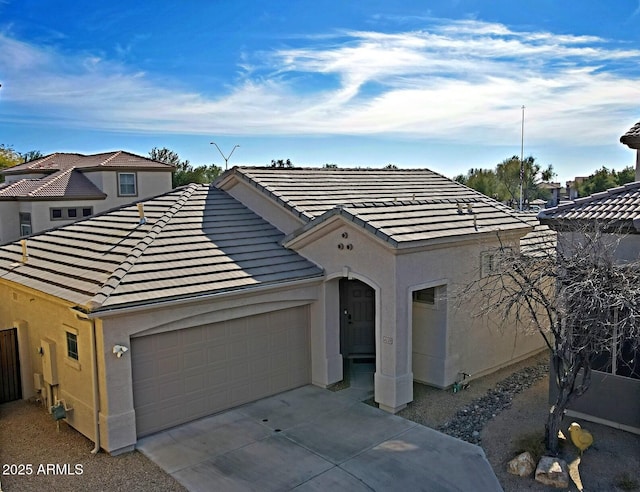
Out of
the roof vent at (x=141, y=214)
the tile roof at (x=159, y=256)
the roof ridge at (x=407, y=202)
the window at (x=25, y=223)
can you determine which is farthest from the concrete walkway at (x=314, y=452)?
the window at (x=25, y=223)

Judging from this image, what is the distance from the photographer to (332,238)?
40.7 ft

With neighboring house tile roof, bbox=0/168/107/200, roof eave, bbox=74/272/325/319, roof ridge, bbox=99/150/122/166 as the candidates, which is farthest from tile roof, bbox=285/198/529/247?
roof ridge, bbox=99/150/122/166

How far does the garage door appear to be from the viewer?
401 inches

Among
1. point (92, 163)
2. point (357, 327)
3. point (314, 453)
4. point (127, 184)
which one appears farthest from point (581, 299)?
point (92, 163)

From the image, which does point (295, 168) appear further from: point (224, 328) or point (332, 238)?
point (224, 328)

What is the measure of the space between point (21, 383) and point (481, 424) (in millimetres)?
10288

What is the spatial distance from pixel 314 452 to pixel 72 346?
508cm

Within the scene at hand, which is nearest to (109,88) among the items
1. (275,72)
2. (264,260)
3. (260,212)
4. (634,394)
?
(275,72)

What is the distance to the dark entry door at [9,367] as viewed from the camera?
12.2 m

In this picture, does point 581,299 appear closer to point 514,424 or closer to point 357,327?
point 514,424

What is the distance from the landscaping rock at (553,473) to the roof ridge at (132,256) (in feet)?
25.5

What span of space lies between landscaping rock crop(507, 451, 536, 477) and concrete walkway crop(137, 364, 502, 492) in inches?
14.0

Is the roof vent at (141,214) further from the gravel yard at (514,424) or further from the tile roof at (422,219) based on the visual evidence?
the gravel yard at (514,424)

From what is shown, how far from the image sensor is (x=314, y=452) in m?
9.54
